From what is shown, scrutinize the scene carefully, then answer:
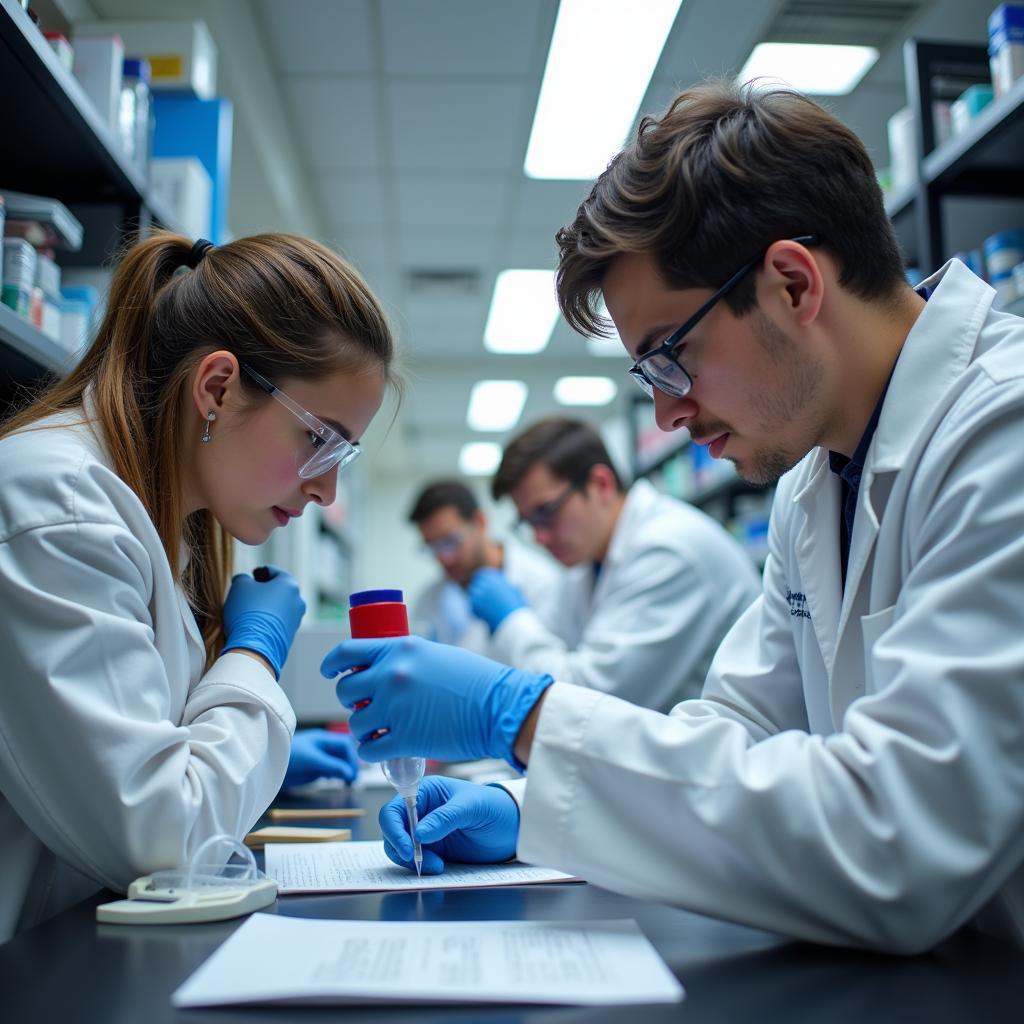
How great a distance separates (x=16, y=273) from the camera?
151 cm

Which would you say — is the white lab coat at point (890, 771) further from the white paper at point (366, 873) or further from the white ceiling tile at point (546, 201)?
the white ceiling tile at point (546, 201)

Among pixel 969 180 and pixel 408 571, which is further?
pixel 408 571

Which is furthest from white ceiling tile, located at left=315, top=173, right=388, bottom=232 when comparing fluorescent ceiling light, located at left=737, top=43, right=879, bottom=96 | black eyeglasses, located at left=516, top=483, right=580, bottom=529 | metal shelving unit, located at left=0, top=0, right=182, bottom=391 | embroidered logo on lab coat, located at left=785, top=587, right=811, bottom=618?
embroidered logo on lab coat, located at left=785, top=587, right=811, bottom=618

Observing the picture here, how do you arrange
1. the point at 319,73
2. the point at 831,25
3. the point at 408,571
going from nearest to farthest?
the point at 831,25 < the point at 319,73 < the point at 408,571

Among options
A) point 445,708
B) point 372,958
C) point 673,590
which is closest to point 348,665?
point 445,708

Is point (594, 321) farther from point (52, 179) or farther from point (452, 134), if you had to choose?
point (452, 134)

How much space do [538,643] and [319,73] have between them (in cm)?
224

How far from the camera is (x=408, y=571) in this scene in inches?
384

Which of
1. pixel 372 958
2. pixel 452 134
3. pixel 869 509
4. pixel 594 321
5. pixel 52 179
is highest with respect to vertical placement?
pixel 452 134

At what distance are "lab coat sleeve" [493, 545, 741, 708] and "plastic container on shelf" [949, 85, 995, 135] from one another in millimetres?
1195

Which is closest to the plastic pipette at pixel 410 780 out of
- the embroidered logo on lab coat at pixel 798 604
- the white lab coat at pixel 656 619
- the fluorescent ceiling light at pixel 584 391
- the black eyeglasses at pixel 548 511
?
the embroidered logo on lab coat at pixel 798 604

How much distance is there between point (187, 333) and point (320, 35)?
2420mm

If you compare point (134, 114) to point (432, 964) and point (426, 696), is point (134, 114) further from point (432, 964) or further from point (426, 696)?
point (432, 964)

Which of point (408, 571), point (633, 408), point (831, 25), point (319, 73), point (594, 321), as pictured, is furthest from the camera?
point (408, 571)
